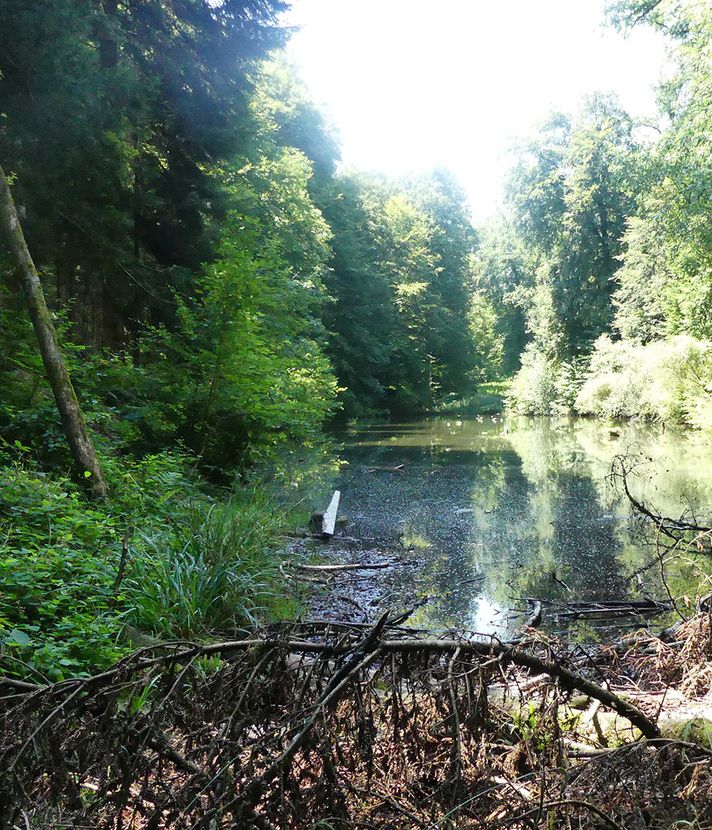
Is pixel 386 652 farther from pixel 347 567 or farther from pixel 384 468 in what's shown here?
pixel 384 468

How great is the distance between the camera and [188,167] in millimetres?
12547

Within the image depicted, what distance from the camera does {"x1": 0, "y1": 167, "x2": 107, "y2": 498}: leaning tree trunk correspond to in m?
6.08

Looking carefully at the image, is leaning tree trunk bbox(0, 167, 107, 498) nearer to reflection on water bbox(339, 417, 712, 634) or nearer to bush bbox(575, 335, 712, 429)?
reflection on water bbox(339, 417, 712, 634)

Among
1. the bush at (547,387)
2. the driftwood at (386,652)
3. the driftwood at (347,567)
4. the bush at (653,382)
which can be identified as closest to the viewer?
the driftwood at (386,652)

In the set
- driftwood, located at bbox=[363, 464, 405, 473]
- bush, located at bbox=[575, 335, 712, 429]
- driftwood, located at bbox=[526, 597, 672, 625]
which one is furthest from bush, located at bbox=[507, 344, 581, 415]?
driftwood, located at bbox=[526, 597, 672, 625]

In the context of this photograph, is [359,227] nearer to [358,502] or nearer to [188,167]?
[188,167]

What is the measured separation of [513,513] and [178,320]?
6.06m

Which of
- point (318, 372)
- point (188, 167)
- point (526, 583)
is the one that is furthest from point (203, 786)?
point (318, 372)

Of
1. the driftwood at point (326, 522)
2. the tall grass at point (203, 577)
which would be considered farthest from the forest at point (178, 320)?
the driftwood at point (326, 522)

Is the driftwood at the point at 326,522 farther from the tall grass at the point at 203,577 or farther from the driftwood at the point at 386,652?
the driftwood at the point at 386,652

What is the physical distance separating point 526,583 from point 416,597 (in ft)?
3.64

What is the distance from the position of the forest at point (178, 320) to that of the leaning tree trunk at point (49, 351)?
33 mm

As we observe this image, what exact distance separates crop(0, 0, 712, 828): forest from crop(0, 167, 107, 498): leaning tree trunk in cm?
3

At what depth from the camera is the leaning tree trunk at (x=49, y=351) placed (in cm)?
608
